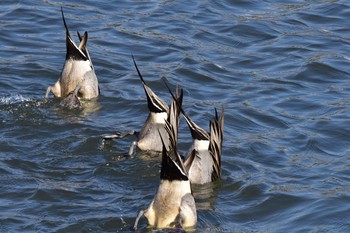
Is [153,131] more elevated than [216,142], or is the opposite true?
[216,142]

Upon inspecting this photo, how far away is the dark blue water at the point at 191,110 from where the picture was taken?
8578 mm

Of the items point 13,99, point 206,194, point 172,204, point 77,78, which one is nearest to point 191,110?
point 77,78

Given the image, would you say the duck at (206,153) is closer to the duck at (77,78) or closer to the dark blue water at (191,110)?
the dark blue water at (191,110)

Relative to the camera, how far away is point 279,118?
36.3 ft

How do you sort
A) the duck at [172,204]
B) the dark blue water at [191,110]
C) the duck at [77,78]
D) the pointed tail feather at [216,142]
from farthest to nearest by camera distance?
the duck at [77,78], the pointed tail feather at [216,142], the dark blue water at [191,110], the duck at [172,204]

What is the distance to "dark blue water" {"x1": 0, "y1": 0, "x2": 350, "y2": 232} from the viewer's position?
858cm

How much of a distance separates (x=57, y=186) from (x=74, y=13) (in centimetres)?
618

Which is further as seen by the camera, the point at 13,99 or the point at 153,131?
the point at 13,99

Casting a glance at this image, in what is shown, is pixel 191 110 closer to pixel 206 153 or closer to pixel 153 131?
pixel 153 131

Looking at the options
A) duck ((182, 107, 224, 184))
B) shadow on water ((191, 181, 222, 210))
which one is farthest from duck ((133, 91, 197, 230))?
duck ((182, 107, 224, 184))

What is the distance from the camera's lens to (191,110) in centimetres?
1127

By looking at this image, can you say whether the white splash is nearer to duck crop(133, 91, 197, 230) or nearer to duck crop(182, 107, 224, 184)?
duck crop(182, 107, 224, 184)

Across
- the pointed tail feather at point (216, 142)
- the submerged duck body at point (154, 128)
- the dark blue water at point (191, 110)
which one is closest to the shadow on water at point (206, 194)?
the dark blue water at point (191, 110)

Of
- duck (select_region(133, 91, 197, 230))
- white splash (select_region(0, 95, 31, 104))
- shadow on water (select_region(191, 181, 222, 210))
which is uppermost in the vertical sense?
duck (select_region(133, 91, 197, 230))
